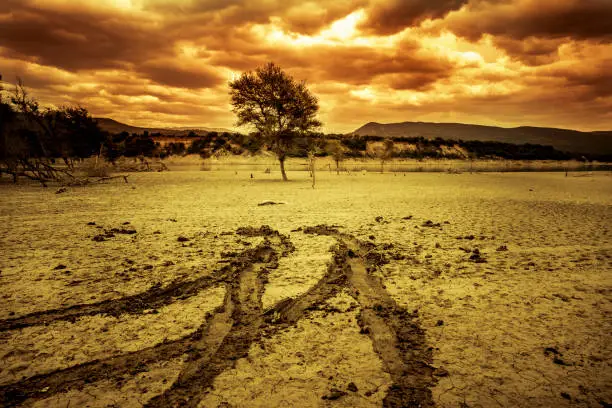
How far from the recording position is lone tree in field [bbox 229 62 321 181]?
29.2 metres

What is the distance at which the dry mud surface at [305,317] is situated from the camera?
11.6 feet

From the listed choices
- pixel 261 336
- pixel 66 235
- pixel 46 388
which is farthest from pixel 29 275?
pixel 261 336

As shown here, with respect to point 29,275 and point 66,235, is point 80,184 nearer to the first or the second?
point 66,235

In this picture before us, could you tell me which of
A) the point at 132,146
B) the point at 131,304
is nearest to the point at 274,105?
the point at 131,304

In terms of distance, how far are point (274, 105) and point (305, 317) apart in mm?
26819

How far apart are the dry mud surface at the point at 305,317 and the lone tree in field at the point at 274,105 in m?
20.8

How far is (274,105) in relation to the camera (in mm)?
29531

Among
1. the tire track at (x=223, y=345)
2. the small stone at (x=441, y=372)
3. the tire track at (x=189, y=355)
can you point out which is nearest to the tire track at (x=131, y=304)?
the tire track at (x=189, y=355)

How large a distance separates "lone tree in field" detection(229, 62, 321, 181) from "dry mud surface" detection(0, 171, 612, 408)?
817 inches

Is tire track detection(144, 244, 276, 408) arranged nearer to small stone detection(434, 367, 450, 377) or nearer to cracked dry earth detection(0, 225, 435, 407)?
cracked dry earth detection(0, 225, 435, 407)

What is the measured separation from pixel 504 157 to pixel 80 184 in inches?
3591

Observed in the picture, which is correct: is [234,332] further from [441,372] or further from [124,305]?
[441,372]

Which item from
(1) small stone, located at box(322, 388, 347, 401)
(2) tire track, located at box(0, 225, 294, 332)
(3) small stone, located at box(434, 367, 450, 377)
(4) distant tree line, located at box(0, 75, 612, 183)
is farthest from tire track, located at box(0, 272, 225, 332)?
(4) distant tree line, located at box(0, 75, 612, 183)

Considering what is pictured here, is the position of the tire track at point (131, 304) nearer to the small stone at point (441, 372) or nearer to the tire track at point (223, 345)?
the tire track at point (223, 345)
